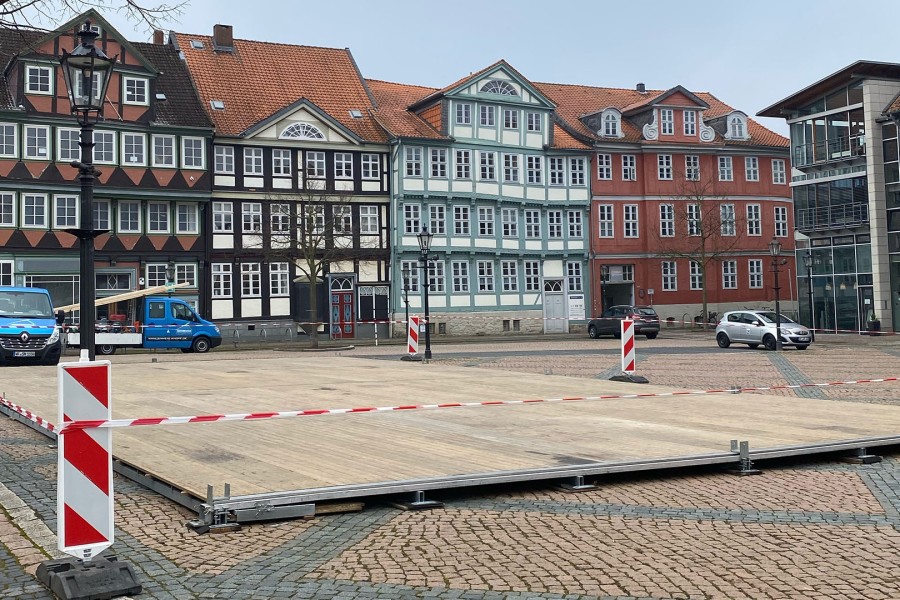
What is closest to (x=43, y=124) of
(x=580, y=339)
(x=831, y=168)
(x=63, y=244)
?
(x=63, y=244)

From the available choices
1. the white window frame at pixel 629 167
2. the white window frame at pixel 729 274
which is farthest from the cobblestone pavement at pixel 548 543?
the white window frame at pixel 729 274

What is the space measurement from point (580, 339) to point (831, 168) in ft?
47.1

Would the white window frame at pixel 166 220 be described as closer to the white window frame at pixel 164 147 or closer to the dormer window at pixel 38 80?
the white window frame at pixel 164 147

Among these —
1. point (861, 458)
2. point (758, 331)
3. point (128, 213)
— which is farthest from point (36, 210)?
point (861, 458)

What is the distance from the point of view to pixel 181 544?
264 inches

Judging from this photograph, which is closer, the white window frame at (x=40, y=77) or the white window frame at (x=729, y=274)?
the white window frame at (x=40, y=77)

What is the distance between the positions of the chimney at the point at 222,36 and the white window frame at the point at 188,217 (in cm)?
1101

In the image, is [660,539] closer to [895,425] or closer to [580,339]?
[895,425]

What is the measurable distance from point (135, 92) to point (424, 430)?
38546 mm

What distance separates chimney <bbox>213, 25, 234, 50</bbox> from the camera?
172 ft

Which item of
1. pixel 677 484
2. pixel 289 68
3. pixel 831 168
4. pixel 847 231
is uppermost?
pixel 289 68

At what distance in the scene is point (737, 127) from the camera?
61.4 m

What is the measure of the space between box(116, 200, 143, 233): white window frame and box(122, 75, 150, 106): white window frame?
466 cm

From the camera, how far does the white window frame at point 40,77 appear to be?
139 ft
